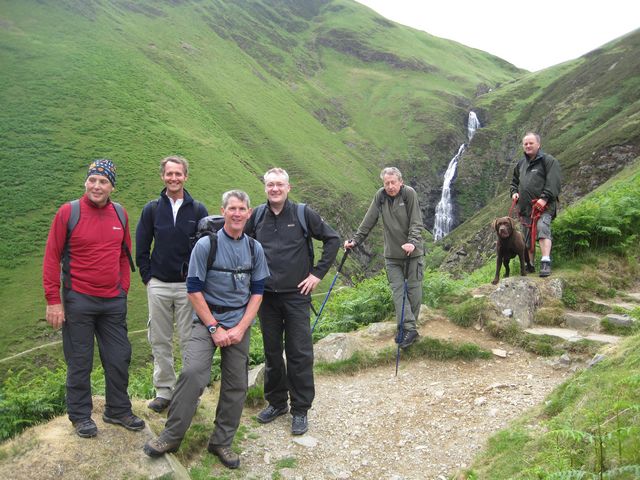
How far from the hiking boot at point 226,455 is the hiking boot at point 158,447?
668 millimetres

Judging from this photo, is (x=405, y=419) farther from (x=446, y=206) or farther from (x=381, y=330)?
(x=446, y=206)

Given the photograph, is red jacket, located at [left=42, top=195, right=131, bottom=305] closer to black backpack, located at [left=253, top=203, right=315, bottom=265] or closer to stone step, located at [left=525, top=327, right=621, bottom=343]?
black backpack, located at [left=253, top=203, right=315, bottom=265]

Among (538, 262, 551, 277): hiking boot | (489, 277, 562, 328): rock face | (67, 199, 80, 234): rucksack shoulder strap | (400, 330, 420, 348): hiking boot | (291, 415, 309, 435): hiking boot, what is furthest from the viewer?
(538, 262, 551, 277): hiking boot

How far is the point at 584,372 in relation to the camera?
5.85 metres

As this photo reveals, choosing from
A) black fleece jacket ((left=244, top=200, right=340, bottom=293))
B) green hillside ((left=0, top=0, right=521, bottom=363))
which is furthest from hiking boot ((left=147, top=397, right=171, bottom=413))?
green hillside ((left=0, top=0, right=521, bottom=363))

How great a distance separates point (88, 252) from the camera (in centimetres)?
531

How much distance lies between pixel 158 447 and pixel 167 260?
236 centimetres

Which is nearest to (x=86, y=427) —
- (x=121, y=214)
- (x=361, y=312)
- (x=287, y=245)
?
(x=121, y=214)

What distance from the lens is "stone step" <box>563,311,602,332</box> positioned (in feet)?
29.2

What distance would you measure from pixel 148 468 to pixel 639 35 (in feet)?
358

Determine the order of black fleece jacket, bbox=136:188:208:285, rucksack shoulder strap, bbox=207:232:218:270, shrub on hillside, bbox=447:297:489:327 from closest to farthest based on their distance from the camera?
rucksack shoulder strap, bbox=207:232:218:270
black fleece jacket, bbox=136:188:208:285
shrub on hillside, bbox=447:297:489:327

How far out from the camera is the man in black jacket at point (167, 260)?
6.33 meters

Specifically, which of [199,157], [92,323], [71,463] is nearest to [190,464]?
[71,463]

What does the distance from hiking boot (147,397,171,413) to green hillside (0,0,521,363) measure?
3000 cm
